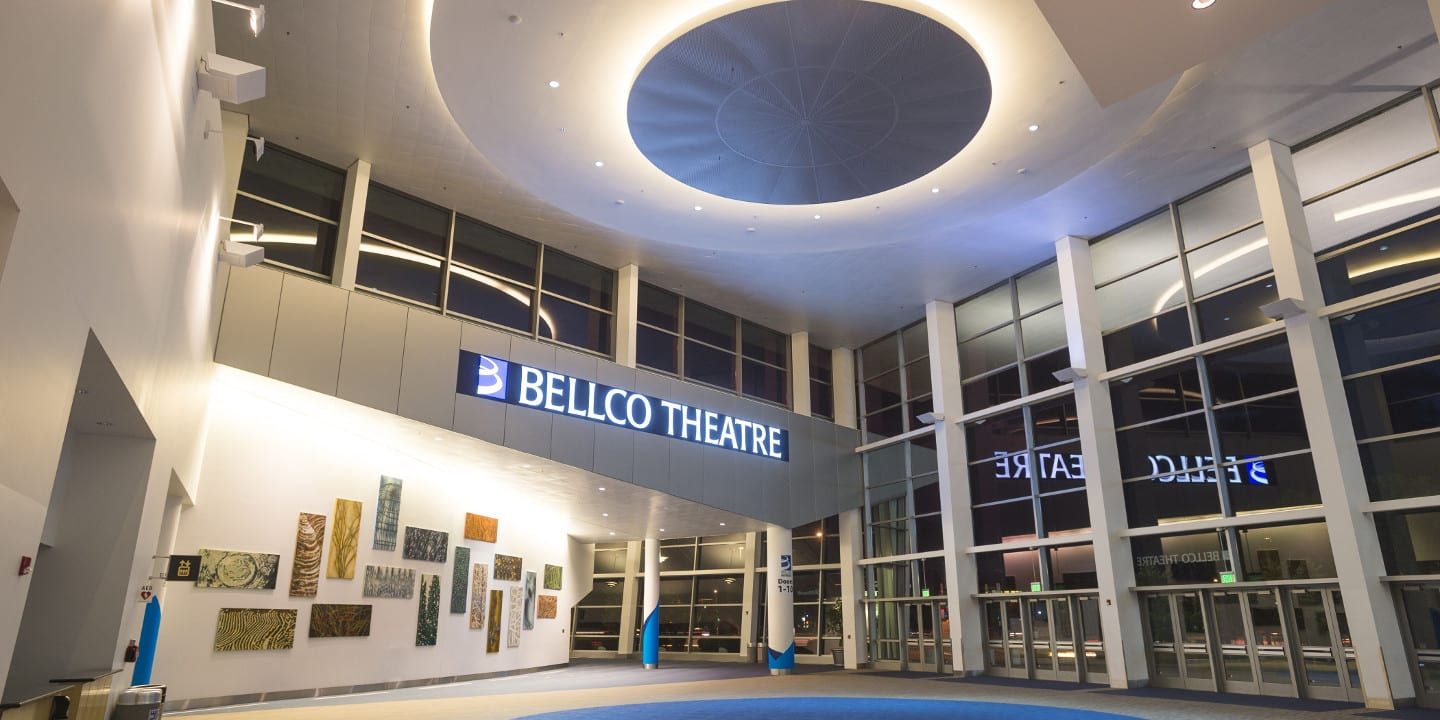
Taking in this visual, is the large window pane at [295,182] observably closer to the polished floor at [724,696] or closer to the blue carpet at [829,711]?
the polished floor at [724,696]

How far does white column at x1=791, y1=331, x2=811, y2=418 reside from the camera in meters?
22.4

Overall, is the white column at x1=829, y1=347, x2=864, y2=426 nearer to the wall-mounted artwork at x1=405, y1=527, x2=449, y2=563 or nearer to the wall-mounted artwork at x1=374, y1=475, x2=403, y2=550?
the wall-mounted artwork at x1=405, y1=527, x2=449, y2=563

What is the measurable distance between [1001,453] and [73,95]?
18.5 meters

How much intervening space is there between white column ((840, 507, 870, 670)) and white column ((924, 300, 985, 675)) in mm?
2598

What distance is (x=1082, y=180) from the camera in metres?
15.2

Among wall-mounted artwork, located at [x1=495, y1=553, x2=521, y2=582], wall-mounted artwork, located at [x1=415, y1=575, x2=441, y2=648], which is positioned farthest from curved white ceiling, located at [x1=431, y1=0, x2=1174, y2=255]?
wall-mounted artwork, located at [x1=495, y1=553, x2=521, y2=582]

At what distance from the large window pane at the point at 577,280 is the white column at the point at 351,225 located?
4159 millimetres

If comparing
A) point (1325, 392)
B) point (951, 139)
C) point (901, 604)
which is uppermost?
point (951, 139)

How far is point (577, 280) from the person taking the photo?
1867 centimetres

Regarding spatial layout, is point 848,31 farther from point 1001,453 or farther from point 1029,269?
point 1001,453

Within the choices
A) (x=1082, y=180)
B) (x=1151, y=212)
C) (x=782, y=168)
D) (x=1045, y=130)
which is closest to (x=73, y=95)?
(x=782, y=168)

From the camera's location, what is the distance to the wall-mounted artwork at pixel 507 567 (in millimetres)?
18594

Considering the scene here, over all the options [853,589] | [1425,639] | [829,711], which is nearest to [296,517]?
[829,711]

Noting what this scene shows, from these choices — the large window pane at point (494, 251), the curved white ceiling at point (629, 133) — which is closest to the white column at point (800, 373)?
the curved white ceiling at point (629, 133)
